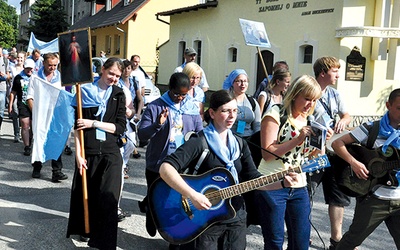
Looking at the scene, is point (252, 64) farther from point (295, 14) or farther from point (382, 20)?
point (382, 20)

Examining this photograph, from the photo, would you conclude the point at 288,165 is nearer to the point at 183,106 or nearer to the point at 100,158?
the point at 183,106

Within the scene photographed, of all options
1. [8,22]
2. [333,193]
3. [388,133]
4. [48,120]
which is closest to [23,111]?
[48,120]

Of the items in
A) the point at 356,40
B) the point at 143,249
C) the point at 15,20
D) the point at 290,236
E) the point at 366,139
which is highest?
the point at 15,20

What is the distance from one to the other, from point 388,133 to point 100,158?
2.61 meters

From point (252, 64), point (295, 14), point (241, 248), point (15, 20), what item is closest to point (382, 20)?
point (295, 14)

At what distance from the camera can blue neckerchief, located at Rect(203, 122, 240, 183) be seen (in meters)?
3.40

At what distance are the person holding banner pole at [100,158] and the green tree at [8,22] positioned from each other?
243ft

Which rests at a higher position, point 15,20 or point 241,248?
point 15,20

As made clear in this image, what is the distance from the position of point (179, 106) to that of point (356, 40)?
1257 cm

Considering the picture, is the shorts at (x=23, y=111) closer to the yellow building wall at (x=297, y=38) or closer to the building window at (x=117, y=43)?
the yellow building wall at (x=297, y=38)

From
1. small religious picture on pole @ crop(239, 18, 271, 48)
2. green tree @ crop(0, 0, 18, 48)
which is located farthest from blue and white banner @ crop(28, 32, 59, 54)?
green tree @ crop(0, 0, 18, 48)

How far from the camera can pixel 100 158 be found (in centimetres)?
482

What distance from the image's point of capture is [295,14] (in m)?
18.1

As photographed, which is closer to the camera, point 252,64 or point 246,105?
point 246,105
